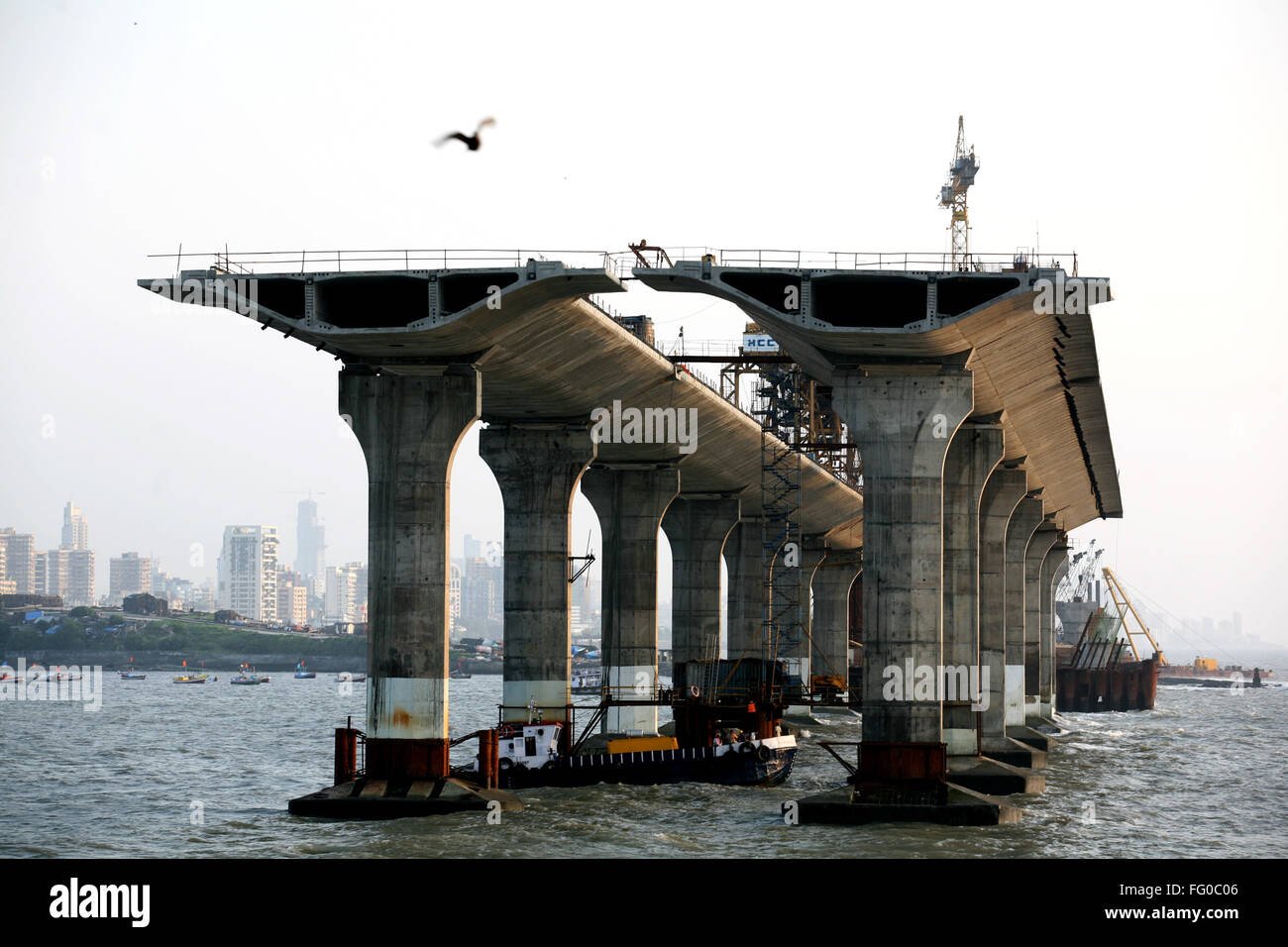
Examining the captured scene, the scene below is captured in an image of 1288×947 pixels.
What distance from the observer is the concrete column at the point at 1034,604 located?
11625 cm

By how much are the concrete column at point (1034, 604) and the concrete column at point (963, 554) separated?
53.2 meters

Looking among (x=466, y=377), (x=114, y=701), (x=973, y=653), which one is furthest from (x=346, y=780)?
(x=114, y=701)

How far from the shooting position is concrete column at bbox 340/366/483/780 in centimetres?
5200

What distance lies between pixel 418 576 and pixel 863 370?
51.5ft

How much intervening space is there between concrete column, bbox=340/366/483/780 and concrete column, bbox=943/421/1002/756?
21571 mm

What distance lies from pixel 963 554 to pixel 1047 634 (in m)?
68.0

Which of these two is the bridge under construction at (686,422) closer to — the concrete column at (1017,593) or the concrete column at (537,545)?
the concrete column at (537,545)

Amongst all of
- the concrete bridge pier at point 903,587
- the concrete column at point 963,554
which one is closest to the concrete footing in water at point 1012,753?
the concrete column at point 963,554

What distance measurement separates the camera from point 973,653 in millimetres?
62938

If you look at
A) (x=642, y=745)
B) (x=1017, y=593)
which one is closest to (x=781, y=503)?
(x=1017, y=593)

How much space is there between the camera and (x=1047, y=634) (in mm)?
129000
